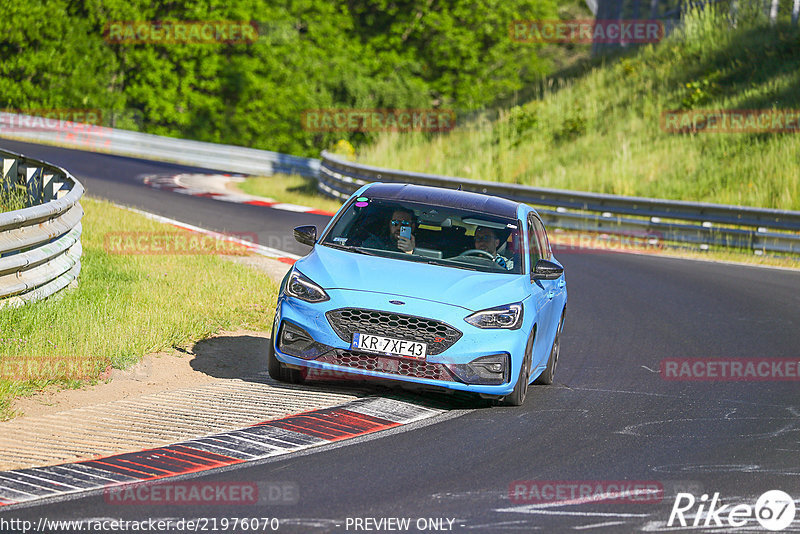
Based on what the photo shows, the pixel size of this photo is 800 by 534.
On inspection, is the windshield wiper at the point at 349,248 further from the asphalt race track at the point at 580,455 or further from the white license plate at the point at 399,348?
the asphalt race track at the point at 580,455

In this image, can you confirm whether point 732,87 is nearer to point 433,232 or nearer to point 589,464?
point 433,232

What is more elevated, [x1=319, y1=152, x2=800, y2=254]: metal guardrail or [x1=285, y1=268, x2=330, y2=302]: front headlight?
[x1=285, y1=268, x2=330, y2=302]: front headlight

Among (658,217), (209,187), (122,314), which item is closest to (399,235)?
(122,314)

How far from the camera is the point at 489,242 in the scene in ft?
31.2

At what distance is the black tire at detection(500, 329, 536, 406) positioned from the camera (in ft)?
28.5

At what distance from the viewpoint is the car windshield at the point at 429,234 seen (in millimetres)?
9383

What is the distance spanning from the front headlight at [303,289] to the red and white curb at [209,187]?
15877 mm

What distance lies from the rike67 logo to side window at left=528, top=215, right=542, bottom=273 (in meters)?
3.48

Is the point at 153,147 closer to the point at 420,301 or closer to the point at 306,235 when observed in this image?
the point at 306,235

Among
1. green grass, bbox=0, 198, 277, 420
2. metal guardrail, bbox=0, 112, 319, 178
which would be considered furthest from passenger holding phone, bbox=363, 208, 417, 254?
metal guardrail, bbox=0, 112, 319, 178

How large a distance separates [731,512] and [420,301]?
2.94 m

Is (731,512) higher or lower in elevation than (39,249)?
lower

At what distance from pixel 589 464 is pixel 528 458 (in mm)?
385

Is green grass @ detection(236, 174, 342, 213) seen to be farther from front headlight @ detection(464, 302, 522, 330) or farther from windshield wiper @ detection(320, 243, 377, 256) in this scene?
front headlight @ detection(464, 302, 522, 330)
